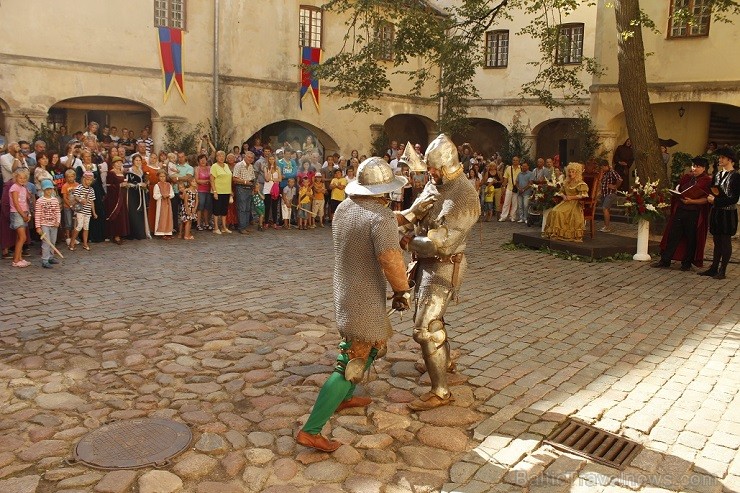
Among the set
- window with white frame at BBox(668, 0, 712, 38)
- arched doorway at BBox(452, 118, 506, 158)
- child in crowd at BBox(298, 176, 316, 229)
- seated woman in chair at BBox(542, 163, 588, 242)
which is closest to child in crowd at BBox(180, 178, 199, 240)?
child in crowd at BBox(298, 176, 316, 229)

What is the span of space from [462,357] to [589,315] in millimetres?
2645

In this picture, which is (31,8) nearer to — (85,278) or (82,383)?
(85,278)

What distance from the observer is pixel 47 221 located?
10836mm

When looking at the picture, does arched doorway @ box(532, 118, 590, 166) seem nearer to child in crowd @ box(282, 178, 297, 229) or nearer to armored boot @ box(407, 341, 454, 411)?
child in crowd @ box(282, 178, 297, 229)

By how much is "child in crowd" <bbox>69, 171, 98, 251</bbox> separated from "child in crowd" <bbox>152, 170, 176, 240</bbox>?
1.52 m

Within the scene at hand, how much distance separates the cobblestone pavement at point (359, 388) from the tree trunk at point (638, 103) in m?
5.33

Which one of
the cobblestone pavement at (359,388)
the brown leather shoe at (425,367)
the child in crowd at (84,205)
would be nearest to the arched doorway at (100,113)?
the child in crowd at (84,205)

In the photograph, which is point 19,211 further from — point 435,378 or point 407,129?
A: point 407,129

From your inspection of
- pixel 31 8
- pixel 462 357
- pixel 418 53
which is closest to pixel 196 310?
pixel 462 357

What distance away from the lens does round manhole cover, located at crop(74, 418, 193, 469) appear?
4379 millimetres

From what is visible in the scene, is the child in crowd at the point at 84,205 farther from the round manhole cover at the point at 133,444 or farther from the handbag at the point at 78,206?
the round manhole cover at the point at 133,444

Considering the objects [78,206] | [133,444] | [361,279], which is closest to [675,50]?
[78,206]

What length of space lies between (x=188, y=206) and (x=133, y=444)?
10107 mm

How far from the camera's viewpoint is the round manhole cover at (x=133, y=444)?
172 inches
